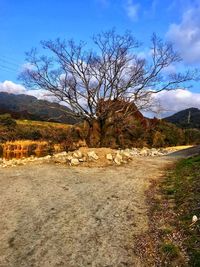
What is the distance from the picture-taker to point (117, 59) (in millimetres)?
25344

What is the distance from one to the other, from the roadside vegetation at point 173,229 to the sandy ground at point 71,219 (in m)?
0.26

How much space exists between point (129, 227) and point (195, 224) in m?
1.30

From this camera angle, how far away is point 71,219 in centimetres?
807

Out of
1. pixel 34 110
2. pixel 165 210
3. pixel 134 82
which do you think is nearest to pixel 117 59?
pixel 134 82

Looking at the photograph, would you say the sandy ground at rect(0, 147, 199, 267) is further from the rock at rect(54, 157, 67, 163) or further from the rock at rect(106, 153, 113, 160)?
the rock at rect(106, 153, 113, 160)

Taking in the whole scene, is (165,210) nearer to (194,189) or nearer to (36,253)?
(194,189)

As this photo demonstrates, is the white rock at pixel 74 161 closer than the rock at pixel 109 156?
Yes

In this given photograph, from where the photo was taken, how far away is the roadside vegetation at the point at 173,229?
19.4ft

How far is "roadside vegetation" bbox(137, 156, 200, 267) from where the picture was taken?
593 centimetres

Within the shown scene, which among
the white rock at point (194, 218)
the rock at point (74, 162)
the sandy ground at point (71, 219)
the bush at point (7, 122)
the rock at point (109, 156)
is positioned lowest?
the sandy ground at point (71, 219)

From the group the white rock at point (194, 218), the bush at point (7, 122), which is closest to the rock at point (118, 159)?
the white rock at point (194, 218)

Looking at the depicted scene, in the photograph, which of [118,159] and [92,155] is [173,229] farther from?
[118,159]

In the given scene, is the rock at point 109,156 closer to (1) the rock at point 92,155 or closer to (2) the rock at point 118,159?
(2) the rock at point 118,159

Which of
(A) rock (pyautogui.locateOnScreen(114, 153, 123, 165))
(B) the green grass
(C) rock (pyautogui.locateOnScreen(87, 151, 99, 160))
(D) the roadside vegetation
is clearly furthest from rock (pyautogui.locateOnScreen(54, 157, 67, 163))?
(D) the roadside vegetation
